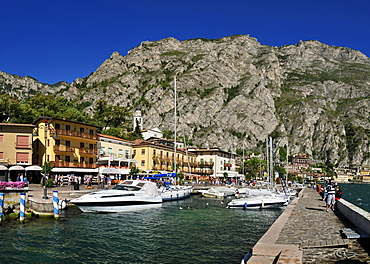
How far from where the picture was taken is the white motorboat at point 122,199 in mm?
27456

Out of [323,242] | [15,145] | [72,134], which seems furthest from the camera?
[72,134]

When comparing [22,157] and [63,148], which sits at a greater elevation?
[63,148]

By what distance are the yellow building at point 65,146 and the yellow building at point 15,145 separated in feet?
8.88

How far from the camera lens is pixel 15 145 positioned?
46.3 meters

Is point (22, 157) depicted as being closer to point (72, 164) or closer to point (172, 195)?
point (72, 164)

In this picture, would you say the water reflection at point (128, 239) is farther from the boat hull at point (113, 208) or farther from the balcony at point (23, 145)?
the balcony at point (23, 145)

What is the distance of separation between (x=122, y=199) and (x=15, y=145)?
84.0ft

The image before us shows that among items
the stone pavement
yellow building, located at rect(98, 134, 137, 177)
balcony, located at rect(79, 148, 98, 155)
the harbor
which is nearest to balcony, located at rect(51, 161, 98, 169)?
balcony, located at rect(79, 148, 98, 155)

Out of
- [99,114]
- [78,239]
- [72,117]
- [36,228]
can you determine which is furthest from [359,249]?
[99,114]

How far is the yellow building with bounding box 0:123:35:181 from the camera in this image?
45.4 metres

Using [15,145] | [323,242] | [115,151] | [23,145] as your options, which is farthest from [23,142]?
[323,242]

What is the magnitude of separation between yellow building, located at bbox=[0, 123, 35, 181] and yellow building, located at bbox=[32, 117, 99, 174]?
271cm

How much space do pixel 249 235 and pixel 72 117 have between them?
69.1m

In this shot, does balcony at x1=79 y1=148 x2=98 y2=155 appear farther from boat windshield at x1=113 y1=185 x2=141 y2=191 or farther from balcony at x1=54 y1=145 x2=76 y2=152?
boat windshield at x1=113 y1=185 x2=141 y2=191
